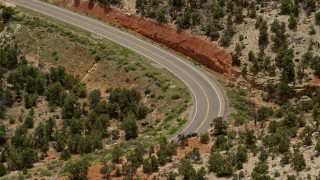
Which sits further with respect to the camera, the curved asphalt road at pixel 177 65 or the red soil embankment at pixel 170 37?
the red soil embankment at pixel 170 37

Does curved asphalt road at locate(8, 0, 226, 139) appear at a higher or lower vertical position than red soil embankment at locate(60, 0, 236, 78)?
lower

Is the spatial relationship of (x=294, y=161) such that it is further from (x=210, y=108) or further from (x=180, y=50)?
(x=180, y=50)

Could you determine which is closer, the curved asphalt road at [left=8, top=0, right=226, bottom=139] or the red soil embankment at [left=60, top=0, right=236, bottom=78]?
the curved asphalt road at [left=8, top=0, right=226, bottom=139]

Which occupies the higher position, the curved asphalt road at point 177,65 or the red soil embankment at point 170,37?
the red soil embankment at point 170,37

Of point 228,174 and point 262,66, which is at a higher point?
point 262,66

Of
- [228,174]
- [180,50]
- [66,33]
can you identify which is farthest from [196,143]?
[66,33]
